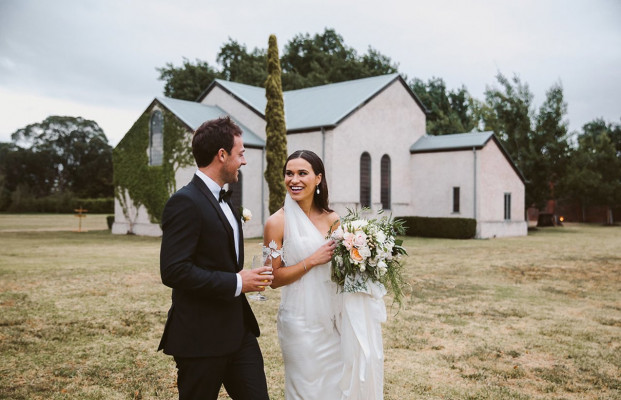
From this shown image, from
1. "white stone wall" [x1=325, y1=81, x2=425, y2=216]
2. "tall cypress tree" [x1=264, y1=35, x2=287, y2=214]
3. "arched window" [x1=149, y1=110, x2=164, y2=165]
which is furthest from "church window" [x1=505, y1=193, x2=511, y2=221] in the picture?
"arched window" [x1=149, y1=110, x2=164, y2=165]

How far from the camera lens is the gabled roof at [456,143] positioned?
29047mm

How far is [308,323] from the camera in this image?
366 centimetres

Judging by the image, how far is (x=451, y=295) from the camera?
10523mm

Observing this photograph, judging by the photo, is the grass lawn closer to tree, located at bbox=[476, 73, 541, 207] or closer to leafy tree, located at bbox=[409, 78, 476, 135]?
tree, located at bbox=[476, 73, 541, 207]

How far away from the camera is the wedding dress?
360 cm

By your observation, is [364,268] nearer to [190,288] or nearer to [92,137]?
[190,288]

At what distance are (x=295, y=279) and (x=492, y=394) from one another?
2.83 metres

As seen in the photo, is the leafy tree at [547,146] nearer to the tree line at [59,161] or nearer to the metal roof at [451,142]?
the metal roof at [451,142]

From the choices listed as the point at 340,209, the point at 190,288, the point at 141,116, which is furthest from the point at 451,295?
the point at 141,116

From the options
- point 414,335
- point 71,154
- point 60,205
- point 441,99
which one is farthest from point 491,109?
point 71,154

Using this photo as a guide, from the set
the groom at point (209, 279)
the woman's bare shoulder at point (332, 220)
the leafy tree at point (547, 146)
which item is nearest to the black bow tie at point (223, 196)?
the groom at point (209, 279)

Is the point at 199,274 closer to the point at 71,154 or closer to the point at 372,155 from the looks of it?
the point at 372,155

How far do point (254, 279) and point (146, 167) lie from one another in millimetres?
26239

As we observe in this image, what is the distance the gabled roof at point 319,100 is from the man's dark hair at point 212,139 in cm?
2332
